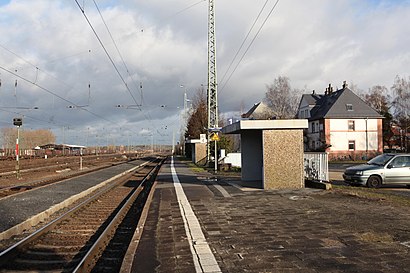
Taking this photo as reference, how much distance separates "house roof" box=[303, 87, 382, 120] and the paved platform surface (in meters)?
47.6

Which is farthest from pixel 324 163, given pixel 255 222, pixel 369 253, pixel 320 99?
pixel 320 99

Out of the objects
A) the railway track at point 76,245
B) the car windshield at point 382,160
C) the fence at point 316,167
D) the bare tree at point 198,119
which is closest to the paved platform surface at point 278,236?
the railway track at point 76,245

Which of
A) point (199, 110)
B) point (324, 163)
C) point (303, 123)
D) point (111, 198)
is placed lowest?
point (111, 198)

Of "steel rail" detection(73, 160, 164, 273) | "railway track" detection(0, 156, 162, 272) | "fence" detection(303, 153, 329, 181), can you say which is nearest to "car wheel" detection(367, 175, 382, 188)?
"fence" detection(303, 153, 329, 181)

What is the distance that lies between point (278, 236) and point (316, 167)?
956cm

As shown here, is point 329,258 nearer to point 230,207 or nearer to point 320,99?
point 230,207

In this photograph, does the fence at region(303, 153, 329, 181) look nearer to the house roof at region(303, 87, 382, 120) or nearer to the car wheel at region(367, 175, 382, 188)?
the car wheel at region(367, 175, 382, 188)

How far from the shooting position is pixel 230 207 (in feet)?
36.8

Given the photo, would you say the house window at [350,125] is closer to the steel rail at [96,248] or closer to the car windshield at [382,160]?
the car windshield at [382,160]

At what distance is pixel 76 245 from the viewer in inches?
314

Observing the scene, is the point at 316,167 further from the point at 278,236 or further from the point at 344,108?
the point at 344,108

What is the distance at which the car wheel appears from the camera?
16.4 metres

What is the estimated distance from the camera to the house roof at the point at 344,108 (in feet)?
188

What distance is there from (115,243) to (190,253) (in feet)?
8.17
